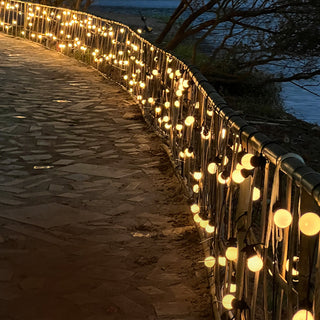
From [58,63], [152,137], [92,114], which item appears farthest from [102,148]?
[58,63]

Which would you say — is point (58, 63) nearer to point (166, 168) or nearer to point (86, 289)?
point (166, 168)

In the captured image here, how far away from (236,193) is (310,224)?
4406 mm

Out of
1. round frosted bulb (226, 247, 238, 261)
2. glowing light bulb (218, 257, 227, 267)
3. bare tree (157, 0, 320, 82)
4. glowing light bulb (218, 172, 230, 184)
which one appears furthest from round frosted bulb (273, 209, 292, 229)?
bare tree (157, 0, 320, 82)

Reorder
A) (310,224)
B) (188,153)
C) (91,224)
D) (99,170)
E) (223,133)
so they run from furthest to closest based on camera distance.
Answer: (99,170), (188,153), (91,224), (223,133), (310,224)

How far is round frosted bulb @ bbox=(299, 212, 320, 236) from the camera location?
7.73ft

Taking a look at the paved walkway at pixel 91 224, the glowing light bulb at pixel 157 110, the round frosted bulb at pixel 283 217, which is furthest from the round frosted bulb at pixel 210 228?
the glowing light bulb at pixel 157 110

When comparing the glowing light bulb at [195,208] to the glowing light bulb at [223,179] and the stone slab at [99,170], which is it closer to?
the glowing light bulb at [223,179]

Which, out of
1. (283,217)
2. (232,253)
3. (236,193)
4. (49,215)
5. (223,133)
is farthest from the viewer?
(236,193)

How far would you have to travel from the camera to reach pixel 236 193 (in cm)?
676

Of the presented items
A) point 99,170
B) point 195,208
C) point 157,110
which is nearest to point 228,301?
point 195,208

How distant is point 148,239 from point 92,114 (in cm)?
579

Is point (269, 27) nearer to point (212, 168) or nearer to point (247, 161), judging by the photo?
point (212, 168)

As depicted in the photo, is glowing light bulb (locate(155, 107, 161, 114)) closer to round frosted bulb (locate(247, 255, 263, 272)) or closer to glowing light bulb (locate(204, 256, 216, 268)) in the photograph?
glowing light bulb (locate(204, 256, 216, 268))

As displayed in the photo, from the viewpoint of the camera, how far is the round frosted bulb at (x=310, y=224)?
2355 millimetres
